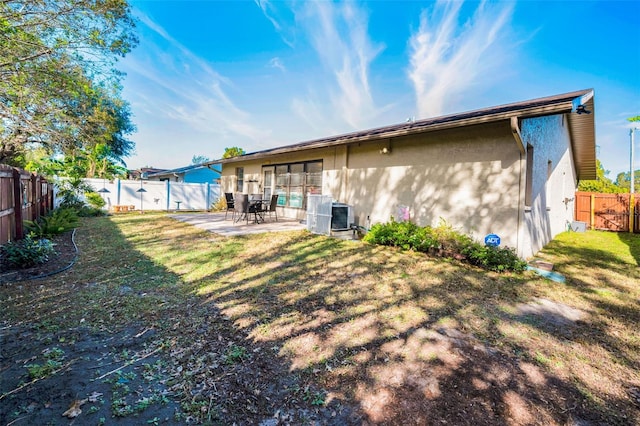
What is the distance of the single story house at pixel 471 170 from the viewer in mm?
5188

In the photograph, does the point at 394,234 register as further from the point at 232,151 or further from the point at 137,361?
the point at 232,151

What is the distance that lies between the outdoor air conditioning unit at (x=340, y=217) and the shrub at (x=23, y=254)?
557cm

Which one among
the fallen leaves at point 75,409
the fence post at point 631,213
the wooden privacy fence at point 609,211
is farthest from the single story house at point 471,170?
the fallen leaves at point 75,409

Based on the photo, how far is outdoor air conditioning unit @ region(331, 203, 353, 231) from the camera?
7.48 metres

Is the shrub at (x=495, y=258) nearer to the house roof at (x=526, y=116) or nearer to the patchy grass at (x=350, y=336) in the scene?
the patchy grass at (x=350, y=336)

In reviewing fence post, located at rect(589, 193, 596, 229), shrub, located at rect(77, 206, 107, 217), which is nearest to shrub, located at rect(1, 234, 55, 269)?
shrub, located at rect(77, 206, 107, 217)

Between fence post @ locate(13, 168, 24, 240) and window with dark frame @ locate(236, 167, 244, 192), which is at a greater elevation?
window with dark frame @ locate(236, 167, 244, 192)

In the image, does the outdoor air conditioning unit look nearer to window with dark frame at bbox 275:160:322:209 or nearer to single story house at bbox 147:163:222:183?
window with dark frame at bbox 275:160:322:209

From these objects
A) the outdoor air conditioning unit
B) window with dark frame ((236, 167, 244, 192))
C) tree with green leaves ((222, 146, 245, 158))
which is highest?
tree with green leaves ((222, 146, 245, 158))

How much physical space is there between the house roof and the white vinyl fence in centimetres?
471

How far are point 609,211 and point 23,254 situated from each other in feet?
61.5

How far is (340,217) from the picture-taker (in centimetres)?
763

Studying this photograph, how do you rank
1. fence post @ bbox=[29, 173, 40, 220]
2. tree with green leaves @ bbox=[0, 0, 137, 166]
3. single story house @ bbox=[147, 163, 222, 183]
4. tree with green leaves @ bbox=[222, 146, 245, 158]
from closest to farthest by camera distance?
1. tree with green leaves @ bbox=[0, 0, 137, 166]
2. fence post @ bbox=[29, 173, 40, 220]
3. single story house @ bbox=[147, 163, 222, 183]
4. tree with green leaves @ bbox=[222, 146, 245, 158]

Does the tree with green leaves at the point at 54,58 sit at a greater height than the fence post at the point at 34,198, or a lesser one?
greater
